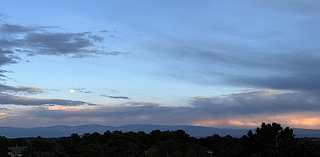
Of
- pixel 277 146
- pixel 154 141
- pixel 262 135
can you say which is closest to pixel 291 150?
pixel 277 146

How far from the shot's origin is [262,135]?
122ft

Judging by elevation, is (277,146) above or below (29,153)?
above

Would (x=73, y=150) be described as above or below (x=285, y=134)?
below

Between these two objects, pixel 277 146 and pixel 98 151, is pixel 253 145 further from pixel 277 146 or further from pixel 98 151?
pixel 98 151

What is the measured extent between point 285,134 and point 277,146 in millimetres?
1700

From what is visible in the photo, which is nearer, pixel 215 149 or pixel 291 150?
pixel 291 150

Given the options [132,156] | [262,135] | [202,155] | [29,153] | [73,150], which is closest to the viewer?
[262,135]

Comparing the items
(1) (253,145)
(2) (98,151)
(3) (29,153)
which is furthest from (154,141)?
(1) (253,145)

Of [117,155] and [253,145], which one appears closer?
[253,145]

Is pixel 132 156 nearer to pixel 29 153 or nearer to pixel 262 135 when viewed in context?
pixel 262 135

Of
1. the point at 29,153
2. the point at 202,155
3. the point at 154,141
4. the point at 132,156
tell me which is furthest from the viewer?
the point at 154,141

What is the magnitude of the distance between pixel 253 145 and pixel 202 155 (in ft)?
95.2

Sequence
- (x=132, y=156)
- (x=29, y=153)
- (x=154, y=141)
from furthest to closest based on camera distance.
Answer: (x=154, y=141), (x=29, y=153), (x=132, y=156)

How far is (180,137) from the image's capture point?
134500 millimetres
